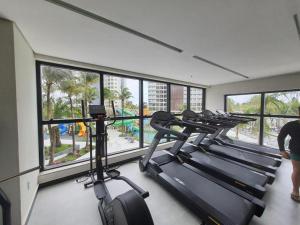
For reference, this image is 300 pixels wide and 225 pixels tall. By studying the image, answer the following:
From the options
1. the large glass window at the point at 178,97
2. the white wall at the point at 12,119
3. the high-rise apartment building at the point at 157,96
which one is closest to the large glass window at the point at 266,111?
the large glass window at the point at 178,97

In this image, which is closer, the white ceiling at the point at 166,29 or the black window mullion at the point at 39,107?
the white ceiling at the point at 166,29

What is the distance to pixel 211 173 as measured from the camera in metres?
2.87

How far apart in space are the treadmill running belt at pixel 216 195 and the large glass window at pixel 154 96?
2098mm

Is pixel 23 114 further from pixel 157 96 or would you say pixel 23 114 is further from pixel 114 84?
pixel 157 96

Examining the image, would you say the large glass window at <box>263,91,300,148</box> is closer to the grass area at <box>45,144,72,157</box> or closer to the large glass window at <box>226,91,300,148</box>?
the large glass window at <box>226,91,300,148</box>

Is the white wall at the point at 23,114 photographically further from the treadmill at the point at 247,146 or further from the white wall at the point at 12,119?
the treadmill at the point at 247,146

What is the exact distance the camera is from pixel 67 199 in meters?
2.29

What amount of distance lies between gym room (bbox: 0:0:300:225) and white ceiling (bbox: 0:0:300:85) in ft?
0.05

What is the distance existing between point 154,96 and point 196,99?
254 centimetres

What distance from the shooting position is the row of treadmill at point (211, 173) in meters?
1.82

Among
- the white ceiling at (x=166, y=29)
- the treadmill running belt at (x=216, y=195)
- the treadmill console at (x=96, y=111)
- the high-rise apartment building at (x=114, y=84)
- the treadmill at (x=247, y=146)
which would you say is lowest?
the treadmill running belt at (x=216, y=195)

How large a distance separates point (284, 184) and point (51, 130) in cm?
484

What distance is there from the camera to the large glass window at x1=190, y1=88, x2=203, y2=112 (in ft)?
19.9

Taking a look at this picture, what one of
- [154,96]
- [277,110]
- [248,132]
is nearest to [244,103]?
[277,110]
